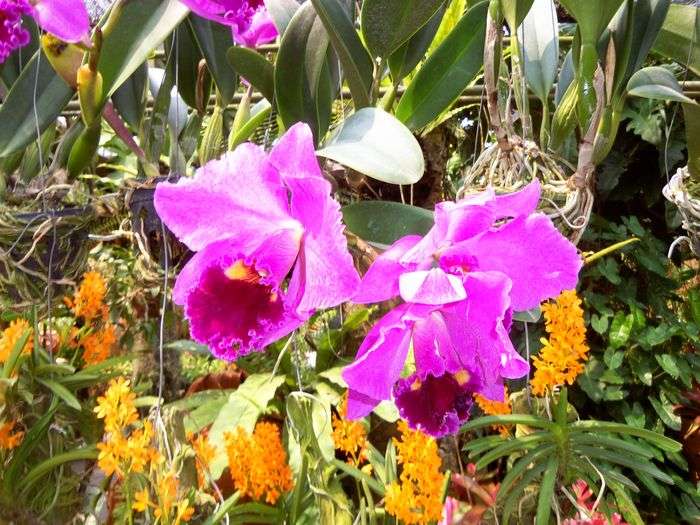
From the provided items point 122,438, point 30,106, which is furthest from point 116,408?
point 30,106

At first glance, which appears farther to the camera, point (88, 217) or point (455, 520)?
point (455, 520)

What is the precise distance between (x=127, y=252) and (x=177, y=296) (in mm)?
1184

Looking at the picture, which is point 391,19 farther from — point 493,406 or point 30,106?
point 493,406

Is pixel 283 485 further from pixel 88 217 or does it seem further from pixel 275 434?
pixel 88 217

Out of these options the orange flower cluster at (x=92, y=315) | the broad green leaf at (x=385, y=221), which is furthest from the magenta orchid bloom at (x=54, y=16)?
the orange flower cluster at (x=92, y=315)

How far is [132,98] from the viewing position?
761 millimetres

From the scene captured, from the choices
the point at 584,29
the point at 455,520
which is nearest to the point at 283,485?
the point at 455,520

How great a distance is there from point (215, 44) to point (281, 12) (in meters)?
0.09

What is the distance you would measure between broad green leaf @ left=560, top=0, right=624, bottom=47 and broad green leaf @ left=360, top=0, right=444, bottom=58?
13cm

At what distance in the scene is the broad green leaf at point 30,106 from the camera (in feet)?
2.08

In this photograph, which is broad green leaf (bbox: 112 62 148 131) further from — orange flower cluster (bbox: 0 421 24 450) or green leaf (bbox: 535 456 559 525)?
green leaf (bbox: 535 456 559 525)

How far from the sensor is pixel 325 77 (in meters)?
0.60

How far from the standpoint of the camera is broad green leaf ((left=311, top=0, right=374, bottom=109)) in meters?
0.51

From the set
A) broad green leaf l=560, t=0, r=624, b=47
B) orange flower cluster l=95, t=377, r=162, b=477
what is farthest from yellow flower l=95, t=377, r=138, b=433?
broad green leaf l=560, t=0, r=624, b=47
